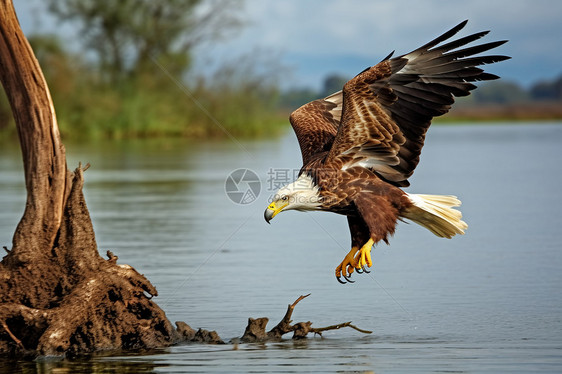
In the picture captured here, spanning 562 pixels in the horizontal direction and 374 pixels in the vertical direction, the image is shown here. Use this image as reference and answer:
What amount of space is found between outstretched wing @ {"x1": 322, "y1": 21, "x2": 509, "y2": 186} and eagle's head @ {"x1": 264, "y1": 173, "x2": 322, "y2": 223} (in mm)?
284

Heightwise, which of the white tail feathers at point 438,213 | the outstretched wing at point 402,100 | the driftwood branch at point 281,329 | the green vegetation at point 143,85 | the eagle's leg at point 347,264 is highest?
the green vegetation at point 143,85

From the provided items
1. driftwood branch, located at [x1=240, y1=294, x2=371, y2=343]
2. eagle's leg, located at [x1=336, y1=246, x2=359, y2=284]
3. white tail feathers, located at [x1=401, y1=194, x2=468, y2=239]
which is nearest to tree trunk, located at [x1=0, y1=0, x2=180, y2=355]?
driftwood branch, located at [x1=240, y1=294, x2=371, y2=343]

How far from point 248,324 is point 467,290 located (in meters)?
2.19

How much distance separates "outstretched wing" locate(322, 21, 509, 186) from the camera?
23.0 feet

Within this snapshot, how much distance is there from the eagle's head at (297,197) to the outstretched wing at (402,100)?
28cm

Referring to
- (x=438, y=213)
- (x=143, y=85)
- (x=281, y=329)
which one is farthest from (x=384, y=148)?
(x=143, y=85)

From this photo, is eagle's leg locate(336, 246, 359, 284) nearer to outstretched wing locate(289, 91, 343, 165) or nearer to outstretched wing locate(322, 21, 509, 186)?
outstretched wing locate(322, 21, 509, 186)

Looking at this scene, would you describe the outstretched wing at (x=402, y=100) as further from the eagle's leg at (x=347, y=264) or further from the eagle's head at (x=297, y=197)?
the eagle's leg at (x=347, y=264)

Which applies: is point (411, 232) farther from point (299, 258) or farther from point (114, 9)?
point (114, 9)

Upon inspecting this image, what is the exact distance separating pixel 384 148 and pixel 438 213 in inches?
25.0

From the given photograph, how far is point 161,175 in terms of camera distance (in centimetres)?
1848

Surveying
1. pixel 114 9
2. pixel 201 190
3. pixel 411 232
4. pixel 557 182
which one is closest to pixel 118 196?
pixel 201 190

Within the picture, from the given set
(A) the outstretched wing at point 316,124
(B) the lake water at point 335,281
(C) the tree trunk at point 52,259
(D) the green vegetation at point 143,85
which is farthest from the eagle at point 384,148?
(D) the green vegetation at point 143,85

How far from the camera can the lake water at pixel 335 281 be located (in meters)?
5.86
